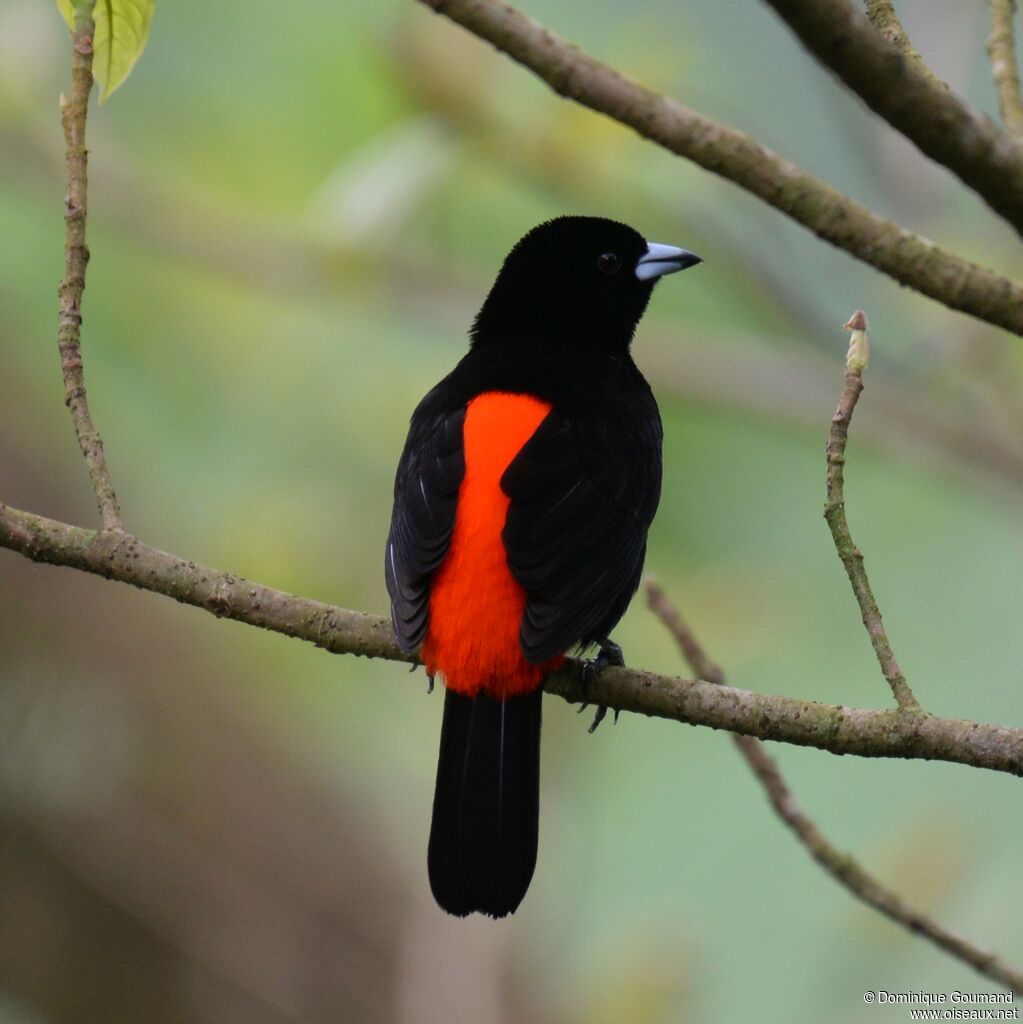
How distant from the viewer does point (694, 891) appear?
18.9 ft

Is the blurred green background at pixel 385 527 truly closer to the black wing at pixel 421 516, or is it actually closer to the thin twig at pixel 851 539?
the black wing at pixel 421 516

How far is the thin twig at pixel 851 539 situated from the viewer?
7.45ft

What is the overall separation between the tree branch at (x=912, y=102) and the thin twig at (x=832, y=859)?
1.15 m

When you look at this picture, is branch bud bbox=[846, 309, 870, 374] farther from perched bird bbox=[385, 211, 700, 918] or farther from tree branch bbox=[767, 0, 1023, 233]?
perched bird bbox=[385, 211, 700, 918]

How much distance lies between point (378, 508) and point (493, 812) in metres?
3.03

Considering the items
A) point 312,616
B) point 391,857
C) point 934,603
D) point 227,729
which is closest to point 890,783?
point 934,603

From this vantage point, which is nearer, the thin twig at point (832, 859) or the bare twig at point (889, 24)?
the bare twig at point (889, 24)

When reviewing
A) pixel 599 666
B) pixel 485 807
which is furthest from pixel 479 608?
pixel 485 807

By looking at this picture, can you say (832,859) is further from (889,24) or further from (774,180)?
(889,24)

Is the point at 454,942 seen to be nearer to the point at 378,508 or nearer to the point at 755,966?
the point at 755,966

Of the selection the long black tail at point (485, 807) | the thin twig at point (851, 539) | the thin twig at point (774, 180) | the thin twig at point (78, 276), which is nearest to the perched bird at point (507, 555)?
the long black tail at point (485, 807)

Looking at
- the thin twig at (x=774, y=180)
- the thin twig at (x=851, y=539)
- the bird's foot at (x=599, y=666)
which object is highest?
the thin twig at (x=774, y=180)

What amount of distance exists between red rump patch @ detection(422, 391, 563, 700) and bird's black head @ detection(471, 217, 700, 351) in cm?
105

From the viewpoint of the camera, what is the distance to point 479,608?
3.05 m
